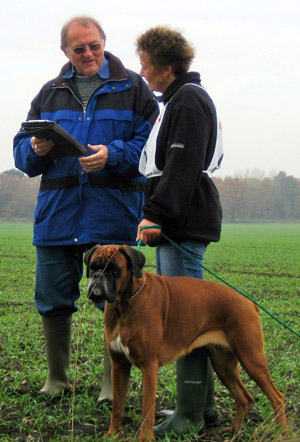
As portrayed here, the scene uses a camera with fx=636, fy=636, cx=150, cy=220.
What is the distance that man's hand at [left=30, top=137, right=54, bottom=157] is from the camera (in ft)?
15.1

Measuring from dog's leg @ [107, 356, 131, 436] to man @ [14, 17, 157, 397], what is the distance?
80 centimetres

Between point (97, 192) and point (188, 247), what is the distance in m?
0.98

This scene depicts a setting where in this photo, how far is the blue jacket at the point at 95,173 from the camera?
4816 mm

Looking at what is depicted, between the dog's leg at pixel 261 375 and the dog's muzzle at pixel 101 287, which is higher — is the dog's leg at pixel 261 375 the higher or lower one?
the lower one

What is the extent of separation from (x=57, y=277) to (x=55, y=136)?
1.17 metres

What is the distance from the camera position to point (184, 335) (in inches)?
159

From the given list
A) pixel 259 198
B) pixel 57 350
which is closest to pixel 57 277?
pixel 57 350

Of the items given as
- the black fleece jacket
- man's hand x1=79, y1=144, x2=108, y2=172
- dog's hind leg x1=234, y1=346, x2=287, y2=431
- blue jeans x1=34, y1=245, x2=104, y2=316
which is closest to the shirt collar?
Answer: man's hand x1=79, y1=144, x2=108, y2=172

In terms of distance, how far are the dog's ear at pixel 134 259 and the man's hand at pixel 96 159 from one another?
98 centimetres

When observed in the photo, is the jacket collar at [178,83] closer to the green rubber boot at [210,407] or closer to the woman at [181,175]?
the woman at [181,175]

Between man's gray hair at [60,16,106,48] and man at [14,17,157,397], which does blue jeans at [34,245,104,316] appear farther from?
man's gray hair at [60,16,106,48]

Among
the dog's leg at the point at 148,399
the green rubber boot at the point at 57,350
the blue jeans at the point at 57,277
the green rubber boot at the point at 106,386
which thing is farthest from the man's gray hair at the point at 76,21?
the dog's leg at the point at 148,399

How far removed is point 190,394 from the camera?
14.0ft

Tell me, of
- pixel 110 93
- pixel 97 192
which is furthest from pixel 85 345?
pixel 110 93
